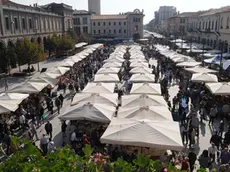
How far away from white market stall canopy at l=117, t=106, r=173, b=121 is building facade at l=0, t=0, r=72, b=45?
28342 mm

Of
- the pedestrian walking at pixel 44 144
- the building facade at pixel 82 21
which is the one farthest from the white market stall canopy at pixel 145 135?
the building facade at pixel 82 21

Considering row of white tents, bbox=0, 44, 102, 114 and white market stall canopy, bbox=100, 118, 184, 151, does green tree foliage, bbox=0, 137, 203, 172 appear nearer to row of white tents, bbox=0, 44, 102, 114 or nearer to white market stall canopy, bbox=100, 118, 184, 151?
white market stall canopy, bbox=100, 118, 184, 151

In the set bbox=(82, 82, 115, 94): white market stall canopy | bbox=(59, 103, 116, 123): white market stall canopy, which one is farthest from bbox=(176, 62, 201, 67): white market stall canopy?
bbox=(59, 103, 116, 123): white market stall canopy

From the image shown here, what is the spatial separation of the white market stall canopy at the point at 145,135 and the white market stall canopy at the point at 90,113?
1683 mm

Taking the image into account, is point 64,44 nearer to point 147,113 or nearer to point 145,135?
point 147,113

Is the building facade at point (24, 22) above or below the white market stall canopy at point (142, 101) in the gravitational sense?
above

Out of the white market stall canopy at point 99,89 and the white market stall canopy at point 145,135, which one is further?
the white market stall canopy at point 99,89

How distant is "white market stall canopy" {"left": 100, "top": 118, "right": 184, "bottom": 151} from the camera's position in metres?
9.54

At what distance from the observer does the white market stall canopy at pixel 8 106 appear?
14180 mm

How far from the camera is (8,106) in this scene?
1445 centimetres

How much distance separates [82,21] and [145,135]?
8311cm

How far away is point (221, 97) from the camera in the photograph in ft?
57.5

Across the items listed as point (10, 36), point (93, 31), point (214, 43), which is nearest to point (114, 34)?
point (93, 31)

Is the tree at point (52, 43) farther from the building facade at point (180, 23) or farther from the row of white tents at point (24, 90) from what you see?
the building facade at point (180, 23)
